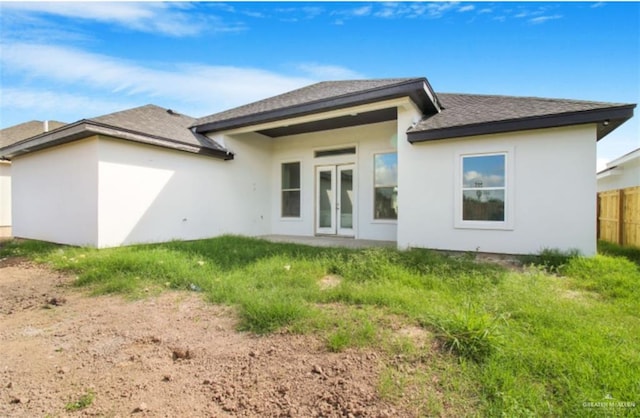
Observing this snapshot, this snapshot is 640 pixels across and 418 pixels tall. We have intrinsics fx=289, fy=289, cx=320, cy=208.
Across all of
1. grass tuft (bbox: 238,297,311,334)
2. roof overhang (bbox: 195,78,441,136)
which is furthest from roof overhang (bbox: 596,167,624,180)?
grass tuft (bbox: 238,297,311,334)

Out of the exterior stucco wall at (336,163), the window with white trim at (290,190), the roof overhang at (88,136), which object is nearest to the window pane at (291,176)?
the window with white trim at (290,190)

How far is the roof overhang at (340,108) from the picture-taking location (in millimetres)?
6418

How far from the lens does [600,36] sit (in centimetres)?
700

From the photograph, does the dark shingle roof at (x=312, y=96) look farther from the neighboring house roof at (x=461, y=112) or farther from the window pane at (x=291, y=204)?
the window pane at (x=291, y=204)

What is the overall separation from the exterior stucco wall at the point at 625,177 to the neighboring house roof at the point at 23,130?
24770 mm

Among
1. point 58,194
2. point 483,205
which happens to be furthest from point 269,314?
point 58,194

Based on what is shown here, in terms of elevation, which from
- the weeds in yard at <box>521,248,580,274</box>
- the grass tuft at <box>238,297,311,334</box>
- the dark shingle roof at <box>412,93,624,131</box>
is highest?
the dark shingle roof at <box>412,93,624,131</box>

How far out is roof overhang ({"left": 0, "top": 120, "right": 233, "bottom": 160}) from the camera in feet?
21.7

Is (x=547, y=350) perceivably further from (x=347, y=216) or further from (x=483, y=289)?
(x=347, y=216)

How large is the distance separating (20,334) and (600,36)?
12.1m

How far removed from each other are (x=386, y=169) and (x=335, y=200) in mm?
2005

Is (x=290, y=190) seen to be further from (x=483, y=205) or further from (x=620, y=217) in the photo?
(x=620, y=217)

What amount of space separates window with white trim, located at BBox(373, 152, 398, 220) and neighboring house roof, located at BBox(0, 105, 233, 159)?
482 cm

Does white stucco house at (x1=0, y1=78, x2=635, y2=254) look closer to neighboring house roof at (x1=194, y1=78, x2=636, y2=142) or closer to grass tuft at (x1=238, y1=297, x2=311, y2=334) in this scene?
neighboring house roof at (x1=194, y1=78, x2=636, y2=142)
